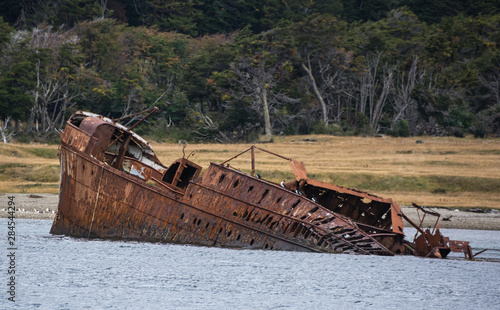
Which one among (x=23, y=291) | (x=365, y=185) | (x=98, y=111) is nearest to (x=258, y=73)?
(x=98, y=111)

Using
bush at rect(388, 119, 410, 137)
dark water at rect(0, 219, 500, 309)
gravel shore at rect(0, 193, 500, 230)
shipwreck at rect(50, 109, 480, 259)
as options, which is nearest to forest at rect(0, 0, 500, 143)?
bush at rect(388, 119, 410, 137)

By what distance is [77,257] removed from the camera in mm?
21891

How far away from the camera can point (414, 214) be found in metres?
29.8

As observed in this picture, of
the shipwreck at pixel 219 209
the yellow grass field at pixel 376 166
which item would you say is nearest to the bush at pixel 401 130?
the yellow grass field at pixel 376 166

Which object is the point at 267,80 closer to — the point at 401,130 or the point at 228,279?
the point at 401,130

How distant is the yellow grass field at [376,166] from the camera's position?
32.6 m

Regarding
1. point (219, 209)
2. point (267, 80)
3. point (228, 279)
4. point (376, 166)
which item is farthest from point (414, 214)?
point (267, 80)

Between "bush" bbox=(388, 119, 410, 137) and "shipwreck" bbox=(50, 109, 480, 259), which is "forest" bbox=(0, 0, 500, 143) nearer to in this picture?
"bush" bbox=(388, 119, 410, 137)

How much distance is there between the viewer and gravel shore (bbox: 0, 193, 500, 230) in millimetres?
28125

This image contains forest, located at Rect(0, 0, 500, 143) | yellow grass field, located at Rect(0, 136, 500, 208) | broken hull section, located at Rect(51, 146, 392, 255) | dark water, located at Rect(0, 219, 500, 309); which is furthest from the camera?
forest, located at Rect(0, 0, 500, 143)

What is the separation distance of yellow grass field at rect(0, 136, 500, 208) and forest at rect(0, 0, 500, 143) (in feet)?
18.8

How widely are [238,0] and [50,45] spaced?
32.2 m

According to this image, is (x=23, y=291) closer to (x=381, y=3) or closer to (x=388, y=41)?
(x=388, y=41)

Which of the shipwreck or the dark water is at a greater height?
the shipwreck
